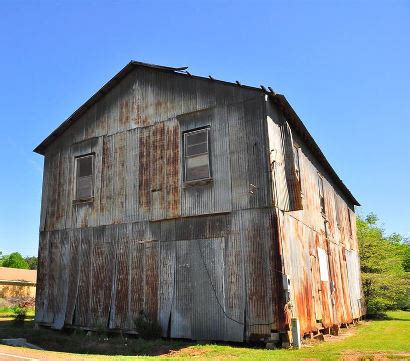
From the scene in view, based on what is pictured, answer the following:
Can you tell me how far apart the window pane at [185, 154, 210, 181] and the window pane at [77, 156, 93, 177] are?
16.6 ft

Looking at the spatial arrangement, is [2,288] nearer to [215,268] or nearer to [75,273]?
[75,273]

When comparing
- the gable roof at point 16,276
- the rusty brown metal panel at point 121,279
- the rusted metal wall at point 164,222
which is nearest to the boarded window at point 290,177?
the rusted metal wall at point 164,222

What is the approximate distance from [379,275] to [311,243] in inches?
667

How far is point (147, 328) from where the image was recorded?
1412 cm

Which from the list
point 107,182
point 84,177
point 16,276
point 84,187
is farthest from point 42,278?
point 16,276

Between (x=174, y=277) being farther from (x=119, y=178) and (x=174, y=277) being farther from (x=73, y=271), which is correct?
(x=73, y=271)

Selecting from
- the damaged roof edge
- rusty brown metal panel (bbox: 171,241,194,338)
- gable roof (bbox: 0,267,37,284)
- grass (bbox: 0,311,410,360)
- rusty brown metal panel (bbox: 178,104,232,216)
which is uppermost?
Answer: the damaged roof edge

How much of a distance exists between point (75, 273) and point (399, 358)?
1212 cm

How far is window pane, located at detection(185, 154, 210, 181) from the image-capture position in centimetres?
1472

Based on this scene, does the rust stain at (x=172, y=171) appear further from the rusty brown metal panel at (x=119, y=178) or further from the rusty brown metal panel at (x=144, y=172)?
the rusty brown metal panel at (x=119, y=178)

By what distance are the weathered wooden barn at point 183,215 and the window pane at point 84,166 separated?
0.05 metres

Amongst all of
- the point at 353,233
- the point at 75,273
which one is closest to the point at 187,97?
the point at 75,273

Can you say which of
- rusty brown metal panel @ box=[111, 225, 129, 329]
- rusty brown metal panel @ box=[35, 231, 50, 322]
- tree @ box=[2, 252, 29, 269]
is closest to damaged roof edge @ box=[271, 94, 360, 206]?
rusty brown metal panel @ box=[111, 225, 129, 329]

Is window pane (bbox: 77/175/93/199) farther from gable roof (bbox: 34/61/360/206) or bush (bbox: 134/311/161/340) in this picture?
bush (bbox: 134/311/161/340)
